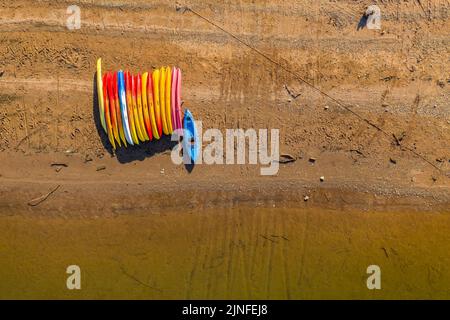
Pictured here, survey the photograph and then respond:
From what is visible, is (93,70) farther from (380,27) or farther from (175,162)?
(380,27)

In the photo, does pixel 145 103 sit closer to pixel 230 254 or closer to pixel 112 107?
pixel 112 107

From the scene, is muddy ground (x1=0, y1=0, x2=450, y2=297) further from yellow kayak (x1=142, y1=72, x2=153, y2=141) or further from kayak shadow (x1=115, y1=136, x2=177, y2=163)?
yellow kayak (x1=142, y1=72, x2=153, y2=141)

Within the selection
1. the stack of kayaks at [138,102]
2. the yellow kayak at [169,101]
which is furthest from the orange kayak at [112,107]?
the yellow kayak at [169,101]

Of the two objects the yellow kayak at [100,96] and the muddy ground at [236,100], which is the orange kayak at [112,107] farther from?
the muddy ground at [236,100]

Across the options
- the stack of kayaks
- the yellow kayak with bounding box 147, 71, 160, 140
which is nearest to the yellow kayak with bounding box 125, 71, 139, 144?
the stack of kayaks

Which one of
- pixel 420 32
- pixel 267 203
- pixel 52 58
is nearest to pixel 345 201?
pixel 267 203

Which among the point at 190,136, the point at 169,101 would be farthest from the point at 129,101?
the point at 190,136
